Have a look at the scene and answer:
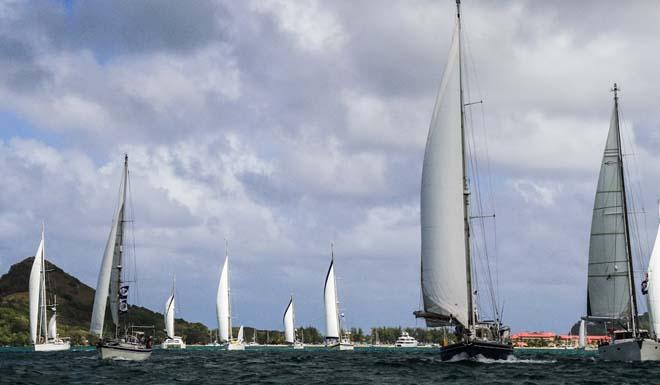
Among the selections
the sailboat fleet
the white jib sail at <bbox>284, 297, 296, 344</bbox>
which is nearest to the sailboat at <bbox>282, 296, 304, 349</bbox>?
the white jib sail at <bbox>284, 297, 296, 344</bbox>

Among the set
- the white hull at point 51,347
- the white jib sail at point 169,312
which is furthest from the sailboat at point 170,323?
the white hull at point 51,347

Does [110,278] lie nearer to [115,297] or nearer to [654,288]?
[115,297]

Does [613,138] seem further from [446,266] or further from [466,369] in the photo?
[466,369]

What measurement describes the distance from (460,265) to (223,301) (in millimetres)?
108261

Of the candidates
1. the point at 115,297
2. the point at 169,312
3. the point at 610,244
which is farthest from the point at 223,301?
the point at 610,244

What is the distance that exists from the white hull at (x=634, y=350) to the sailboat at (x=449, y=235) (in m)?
11.4

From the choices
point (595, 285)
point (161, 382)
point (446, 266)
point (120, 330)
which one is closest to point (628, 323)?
point (595, 285)

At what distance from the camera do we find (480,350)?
2547 inches

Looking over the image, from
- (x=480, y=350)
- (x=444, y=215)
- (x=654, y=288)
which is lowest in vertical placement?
(x=480, y=350)

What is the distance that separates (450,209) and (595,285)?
69.9 feet

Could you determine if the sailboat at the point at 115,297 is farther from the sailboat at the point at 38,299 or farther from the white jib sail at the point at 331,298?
the white jib sail at the point at 331,298

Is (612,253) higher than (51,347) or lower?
higher

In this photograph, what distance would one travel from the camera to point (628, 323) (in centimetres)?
7938

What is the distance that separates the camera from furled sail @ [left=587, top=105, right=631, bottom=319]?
262 feet
